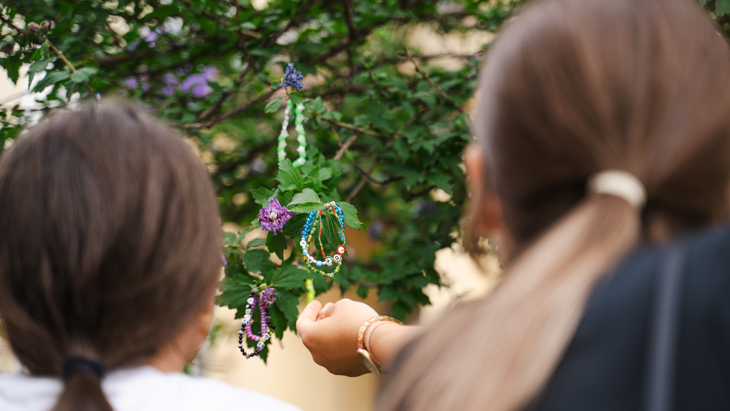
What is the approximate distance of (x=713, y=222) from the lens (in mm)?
647

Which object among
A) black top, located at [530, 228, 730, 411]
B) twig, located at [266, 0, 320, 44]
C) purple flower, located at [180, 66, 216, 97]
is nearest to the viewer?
black top, located at [530, 228, 730, 411]

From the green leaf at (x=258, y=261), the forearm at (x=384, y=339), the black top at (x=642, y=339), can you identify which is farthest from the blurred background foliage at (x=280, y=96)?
the black top at (x=642, y=339)

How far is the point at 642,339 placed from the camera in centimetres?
50

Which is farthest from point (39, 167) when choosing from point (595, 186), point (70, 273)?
point (595, 186)

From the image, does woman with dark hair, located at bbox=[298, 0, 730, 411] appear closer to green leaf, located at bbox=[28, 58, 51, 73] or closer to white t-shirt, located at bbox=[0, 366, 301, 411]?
white t-shirt, located at bbox=[0, 366, 301, 411]

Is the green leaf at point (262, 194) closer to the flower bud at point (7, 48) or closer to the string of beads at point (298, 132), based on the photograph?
the string of beads at point (298, 132)

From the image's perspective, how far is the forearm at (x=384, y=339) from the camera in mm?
1104

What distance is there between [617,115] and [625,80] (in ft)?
0.13

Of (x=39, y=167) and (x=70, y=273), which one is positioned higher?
(x=39, y=167)

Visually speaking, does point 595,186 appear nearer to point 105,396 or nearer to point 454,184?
point 105,396

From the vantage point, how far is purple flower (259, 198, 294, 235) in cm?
131

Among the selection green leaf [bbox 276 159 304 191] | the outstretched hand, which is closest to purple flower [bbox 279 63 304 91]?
green leaf [bbox 276 159 304 191]

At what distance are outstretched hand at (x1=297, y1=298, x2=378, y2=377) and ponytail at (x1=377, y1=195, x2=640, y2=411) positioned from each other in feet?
2.06

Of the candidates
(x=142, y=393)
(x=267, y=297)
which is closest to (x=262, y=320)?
(x=267, y=297)
